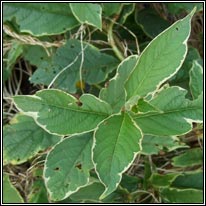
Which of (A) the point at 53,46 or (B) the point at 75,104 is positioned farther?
(A) the point at 53,46

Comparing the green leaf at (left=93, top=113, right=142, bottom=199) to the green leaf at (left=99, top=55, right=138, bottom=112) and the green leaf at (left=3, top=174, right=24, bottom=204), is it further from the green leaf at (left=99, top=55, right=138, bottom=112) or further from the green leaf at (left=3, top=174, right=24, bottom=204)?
the green leaf at (left=3, top=174, right=24, bottom=204)

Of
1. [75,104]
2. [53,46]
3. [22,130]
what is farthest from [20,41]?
[75,104]

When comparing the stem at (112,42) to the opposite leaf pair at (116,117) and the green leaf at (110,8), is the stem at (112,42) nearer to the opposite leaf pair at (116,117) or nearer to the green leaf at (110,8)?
Answer: the green leaf at (110,8)

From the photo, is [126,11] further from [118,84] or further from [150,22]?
[118,84]

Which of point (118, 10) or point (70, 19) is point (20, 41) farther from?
point (118, 10)

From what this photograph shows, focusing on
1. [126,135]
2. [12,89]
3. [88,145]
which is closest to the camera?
[126,135]

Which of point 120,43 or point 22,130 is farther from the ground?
point 120,43

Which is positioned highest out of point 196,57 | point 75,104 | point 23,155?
point 196,57

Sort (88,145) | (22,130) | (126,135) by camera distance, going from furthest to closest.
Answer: (22,130), (88,145), (126,135)
